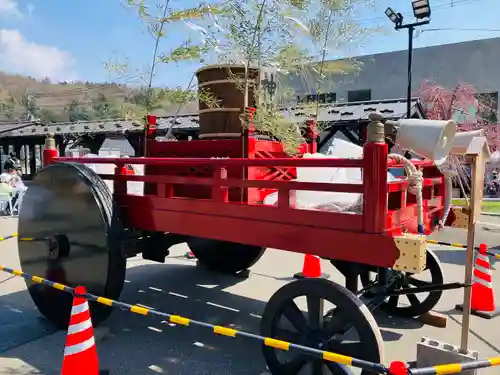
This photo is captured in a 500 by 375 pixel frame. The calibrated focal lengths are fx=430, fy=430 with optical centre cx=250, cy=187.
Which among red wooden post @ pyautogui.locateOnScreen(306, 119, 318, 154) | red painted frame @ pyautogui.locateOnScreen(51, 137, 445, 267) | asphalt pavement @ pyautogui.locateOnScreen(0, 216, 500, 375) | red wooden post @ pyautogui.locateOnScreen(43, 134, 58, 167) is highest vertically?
red wooden post @ pyautogui.locateOnScreen(306, 119, 318, 154)

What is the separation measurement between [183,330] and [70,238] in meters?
1.29

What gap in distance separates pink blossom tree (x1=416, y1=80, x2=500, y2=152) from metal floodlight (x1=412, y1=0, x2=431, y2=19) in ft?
14.4

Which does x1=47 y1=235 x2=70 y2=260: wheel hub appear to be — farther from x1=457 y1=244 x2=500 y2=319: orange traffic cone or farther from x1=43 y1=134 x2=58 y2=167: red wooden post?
x1=457 y1=244 x2=500 y2=319: orange traffic cone

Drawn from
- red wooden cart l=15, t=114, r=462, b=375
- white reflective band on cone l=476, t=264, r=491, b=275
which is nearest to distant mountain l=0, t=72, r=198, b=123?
red wooden cart l=15, t=114, r=462, b=375

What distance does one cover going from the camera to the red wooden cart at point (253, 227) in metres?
2.47

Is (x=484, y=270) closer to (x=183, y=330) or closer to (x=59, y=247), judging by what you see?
(x=183, y=330)

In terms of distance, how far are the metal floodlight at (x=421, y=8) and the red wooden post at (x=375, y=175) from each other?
1172 cm

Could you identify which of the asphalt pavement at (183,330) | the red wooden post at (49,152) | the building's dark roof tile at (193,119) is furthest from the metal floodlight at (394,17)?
the red wooden post at (49,152)

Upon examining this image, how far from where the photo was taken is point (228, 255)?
18.3ft

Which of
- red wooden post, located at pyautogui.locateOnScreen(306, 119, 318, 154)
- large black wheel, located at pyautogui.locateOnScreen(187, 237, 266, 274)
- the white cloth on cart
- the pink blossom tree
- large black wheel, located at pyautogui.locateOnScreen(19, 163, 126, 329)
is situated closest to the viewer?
the white cloth on cart

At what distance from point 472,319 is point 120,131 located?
13.9 m

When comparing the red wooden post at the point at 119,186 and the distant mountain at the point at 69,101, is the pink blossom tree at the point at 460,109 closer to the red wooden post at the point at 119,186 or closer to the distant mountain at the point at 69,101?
the distant mountain at the point at 69,101

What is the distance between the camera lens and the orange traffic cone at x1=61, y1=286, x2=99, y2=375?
2748 mm

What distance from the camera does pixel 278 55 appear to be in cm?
417
